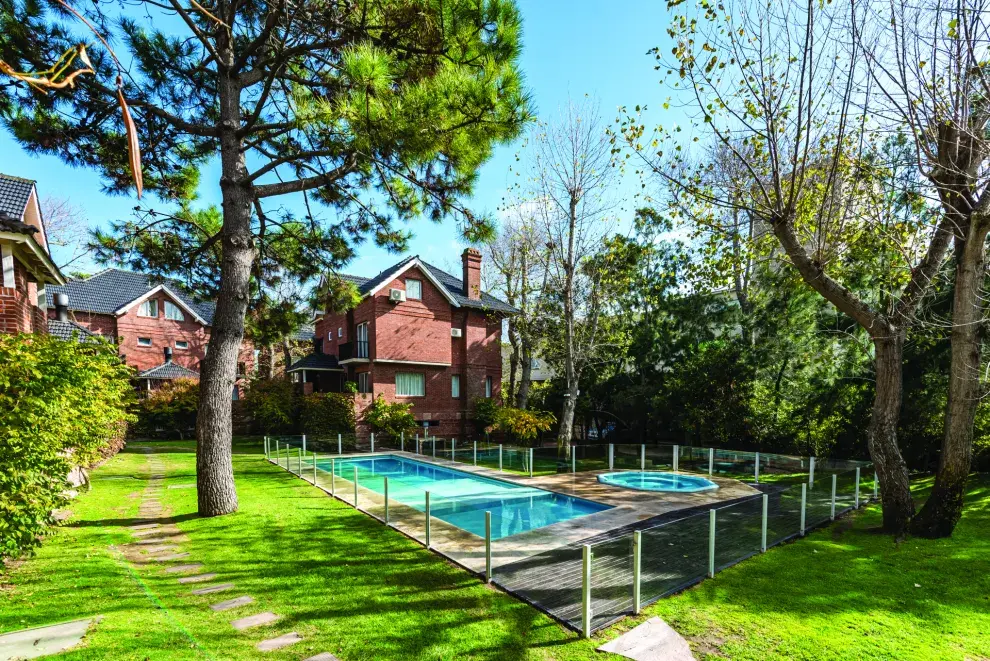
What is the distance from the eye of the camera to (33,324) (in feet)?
39.4

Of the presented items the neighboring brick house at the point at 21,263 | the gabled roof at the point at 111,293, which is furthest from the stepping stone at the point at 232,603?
the gabled roof at the point at 111,293

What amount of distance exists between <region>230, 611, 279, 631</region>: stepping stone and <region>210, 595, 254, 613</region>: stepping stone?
1.22ft

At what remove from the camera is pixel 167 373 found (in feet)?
88.6

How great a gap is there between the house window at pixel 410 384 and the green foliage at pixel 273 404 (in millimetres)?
5117

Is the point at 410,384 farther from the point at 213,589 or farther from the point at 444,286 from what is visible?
the point at 213,589

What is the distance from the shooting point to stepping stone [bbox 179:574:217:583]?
20.4 feet

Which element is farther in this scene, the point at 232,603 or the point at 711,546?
the point at 711,546

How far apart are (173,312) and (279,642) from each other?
31.5 metres

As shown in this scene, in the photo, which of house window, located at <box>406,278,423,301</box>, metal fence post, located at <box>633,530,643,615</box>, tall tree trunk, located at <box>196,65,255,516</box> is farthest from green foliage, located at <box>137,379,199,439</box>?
metal fence post, located at <box>633,530,643,615</box>

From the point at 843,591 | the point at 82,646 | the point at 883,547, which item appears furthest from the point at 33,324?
the point at 883,547

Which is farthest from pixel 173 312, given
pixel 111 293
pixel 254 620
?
pixel 254 620

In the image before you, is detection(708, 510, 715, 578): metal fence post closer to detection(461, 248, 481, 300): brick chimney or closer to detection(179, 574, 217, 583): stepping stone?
detection(179, 574, 217, 583): stepping stone

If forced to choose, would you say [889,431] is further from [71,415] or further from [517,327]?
[517,327]

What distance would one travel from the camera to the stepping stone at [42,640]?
4.30 metres
